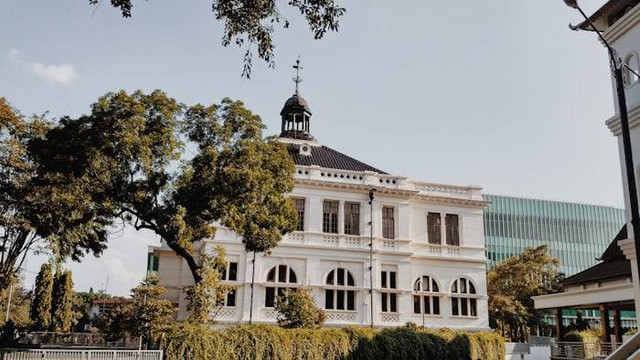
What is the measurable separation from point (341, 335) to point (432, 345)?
4050 millimetres

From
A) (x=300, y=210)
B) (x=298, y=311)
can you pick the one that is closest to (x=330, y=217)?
(x=300, y=210)

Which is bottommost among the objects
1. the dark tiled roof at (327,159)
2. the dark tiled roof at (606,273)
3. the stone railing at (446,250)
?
the dark tiled roof at (606,273)

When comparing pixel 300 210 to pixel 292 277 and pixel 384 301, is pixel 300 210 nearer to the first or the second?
pixel 292 277

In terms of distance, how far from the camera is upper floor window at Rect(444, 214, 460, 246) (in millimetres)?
33719

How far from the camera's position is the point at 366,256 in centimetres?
3095

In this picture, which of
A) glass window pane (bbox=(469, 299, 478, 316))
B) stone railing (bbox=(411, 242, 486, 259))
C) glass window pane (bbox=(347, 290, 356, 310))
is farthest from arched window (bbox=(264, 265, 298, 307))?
glass window pane (bbox=(469, 299, 478, 316))

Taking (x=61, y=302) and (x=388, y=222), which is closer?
(x=388, y=222)

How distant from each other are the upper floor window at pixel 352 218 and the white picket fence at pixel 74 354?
15974 mm

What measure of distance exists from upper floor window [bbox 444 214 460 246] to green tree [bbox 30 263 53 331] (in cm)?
2799

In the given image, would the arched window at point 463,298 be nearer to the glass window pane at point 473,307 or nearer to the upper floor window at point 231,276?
the glass window pane at point 473,307

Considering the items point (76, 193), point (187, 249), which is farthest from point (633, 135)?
point (76, 193)

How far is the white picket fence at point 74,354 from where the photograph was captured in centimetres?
1668

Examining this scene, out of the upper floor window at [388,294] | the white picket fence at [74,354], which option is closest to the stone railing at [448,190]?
the upper floor window at [388,294]

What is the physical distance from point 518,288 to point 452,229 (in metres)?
15.2
